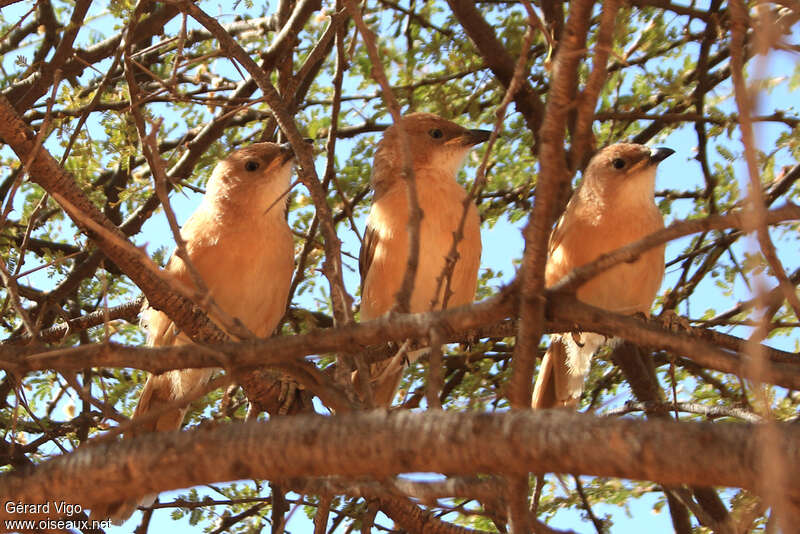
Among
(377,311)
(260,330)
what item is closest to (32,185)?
(260,330)

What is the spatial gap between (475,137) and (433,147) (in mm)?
274

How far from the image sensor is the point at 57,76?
12.0ft

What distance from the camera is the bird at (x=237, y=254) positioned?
536cm

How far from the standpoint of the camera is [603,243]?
18.9 ft

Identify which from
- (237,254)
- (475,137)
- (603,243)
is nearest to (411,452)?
(237,254)

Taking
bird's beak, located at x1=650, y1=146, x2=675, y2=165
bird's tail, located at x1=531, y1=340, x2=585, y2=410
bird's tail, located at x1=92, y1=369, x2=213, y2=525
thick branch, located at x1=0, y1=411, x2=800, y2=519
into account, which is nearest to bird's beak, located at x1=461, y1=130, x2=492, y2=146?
bird's beak, located at x1=650, y1=146, x2=675, y2=165

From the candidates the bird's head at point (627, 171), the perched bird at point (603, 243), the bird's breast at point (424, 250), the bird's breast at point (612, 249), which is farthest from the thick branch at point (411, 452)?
the bird's head at point (627, 171)

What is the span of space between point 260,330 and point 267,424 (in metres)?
3.19

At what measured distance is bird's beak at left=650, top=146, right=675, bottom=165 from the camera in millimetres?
5863

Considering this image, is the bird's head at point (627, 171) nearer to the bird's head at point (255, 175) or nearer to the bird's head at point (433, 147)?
the bird's head at point (433, 147)

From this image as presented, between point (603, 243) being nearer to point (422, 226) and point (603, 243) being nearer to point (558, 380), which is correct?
point (558, 380)

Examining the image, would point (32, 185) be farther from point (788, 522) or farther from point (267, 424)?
point (788, 522)

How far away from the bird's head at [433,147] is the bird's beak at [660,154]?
3.38 ft

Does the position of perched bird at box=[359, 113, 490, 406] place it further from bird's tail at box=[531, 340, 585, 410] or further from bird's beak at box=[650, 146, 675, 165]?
bird's beak at box=[650, 146, 675, 165]
